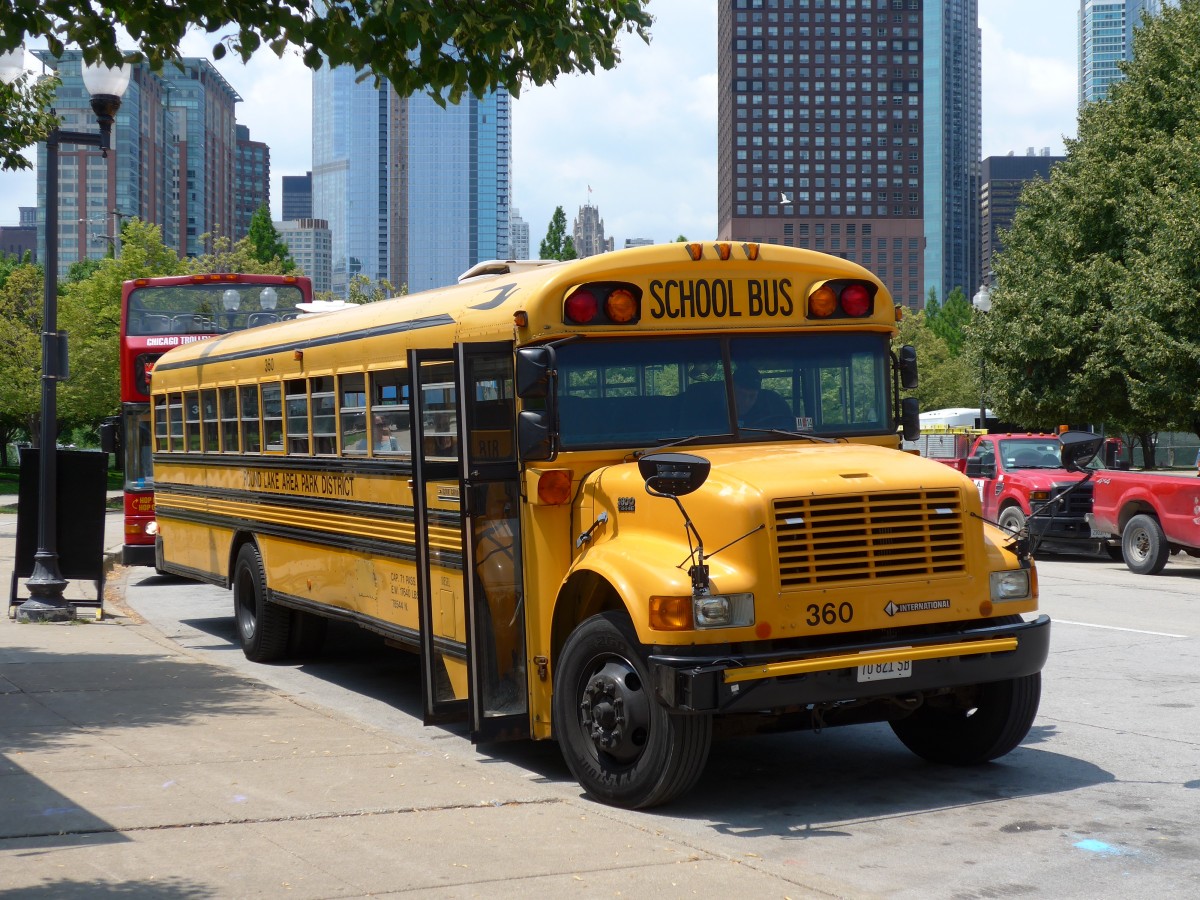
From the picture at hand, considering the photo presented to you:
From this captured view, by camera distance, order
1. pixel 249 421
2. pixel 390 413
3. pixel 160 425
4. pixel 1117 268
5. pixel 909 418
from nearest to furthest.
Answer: pixel 909 418 < pixel 390 413 < pixel 249 421 < pixel 160 425 < pixel 1117 268

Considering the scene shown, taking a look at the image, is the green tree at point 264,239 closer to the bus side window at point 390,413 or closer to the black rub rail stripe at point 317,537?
the black rub rail stripe at point 317,537

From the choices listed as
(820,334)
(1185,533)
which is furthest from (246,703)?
(1185,533)

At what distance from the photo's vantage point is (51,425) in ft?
48.4

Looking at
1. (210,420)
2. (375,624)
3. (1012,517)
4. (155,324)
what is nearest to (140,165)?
(155,324)

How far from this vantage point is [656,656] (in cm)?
651

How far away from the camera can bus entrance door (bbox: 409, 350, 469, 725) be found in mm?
8078

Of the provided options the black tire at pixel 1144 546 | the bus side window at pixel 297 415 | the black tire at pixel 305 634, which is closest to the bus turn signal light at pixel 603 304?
the bus side window at pixel 297 415

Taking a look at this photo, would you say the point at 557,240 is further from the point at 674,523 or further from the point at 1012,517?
the point at 674,523

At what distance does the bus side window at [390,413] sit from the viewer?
30.0 feet

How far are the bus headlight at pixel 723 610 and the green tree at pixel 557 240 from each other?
56328 millimetres

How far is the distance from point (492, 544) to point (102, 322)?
4779 centimetres

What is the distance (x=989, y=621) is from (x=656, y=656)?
5.90ft

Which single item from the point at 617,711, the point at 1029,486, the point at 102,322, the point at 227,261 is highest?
the point at 227,261

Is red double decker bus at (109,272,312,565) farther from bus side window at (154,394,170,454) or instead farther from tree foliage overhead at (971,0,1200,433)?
tree foliage overhead at (971,0,1200,433)
